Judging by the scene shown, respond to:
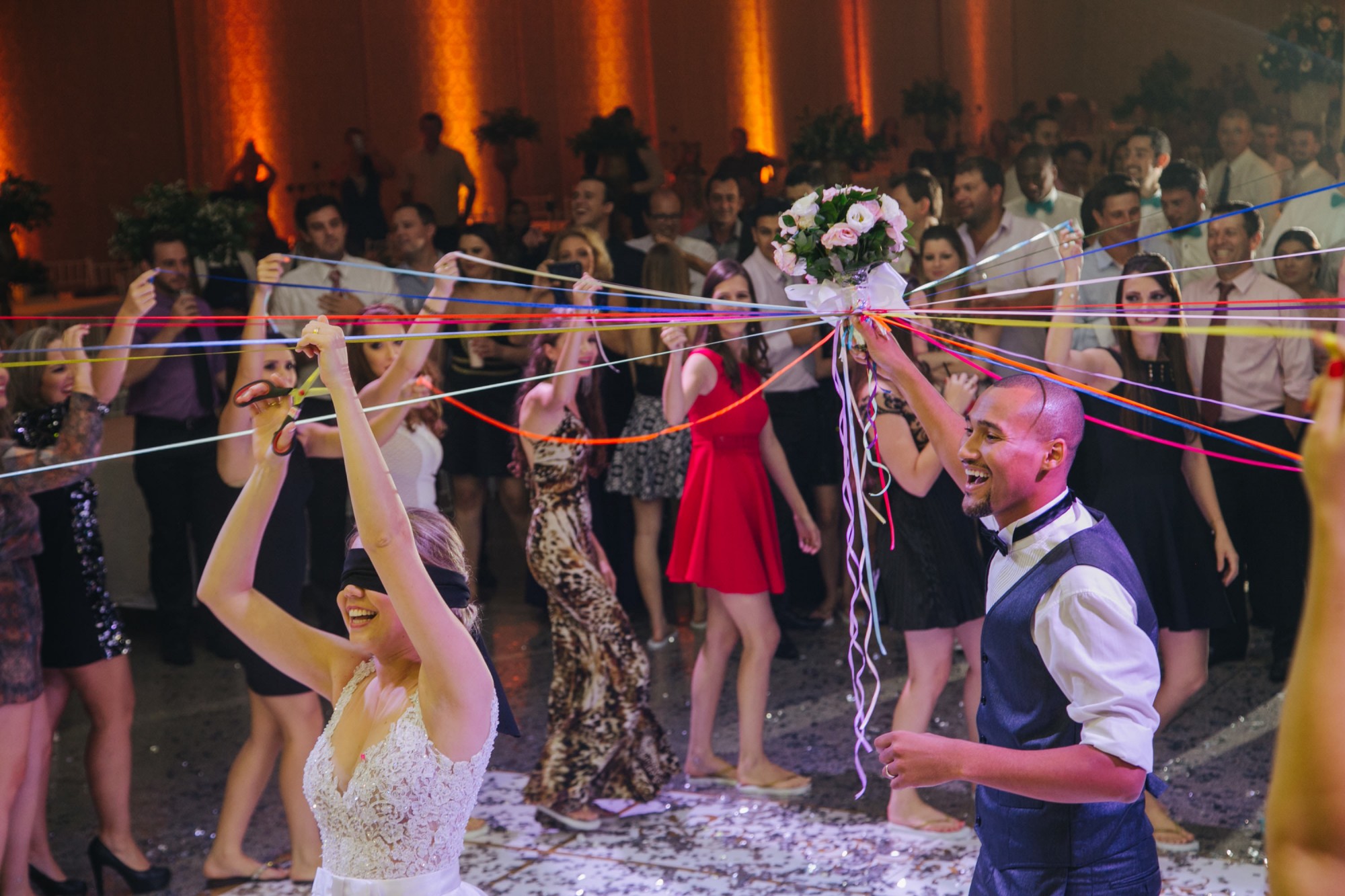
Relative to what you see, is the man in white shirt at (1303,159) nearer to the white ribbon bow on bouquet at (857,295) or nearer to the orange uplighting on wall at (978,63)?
the orange uplighting on wall at (978,63)

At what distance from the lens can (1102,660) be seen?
2131mm

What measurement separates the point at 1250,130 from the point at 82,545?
534 centimetres

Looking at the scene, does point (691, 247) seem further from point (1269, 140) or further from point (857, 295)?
point (857, 295)

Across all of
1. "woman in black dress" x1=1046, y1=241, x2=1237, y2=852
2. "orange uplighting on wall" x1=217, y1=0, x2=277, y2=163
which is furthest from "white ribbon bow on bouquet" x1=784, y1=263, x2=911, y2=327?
"orange uplighting on wall" x1=217, y1=0, x2=277, y2=163

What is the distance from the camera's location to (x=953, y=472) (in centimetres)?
284

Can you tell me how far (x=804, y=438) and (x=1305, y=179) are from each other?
2.56 m

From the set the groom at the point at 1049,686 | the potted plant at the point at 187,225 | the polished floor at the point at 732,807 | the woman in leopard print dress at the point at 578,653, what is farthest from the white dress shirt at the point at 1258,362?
the potted plant at the point at 187,225

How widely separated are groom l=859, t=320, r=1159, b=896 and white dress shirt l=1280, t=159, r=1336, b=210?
165 inches

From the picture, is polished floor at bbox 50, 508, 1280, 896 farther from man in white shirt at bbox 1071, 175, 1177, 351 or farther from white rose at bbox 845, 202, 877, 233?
white rose at bbox 845, 202, 877, 233

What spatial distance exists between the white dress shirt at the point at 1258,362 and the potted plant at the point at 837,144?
242 cm

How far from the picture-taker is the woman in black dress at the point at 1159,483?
4.02 m

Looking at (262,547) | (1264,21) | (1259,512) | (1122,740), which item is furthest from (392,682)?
(1264,21)

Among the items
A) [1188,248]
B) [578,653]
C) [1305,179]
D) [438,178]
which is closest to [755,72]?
[438,178]

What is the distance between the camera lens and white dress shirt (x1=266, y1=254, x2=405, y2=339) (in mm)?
6281
